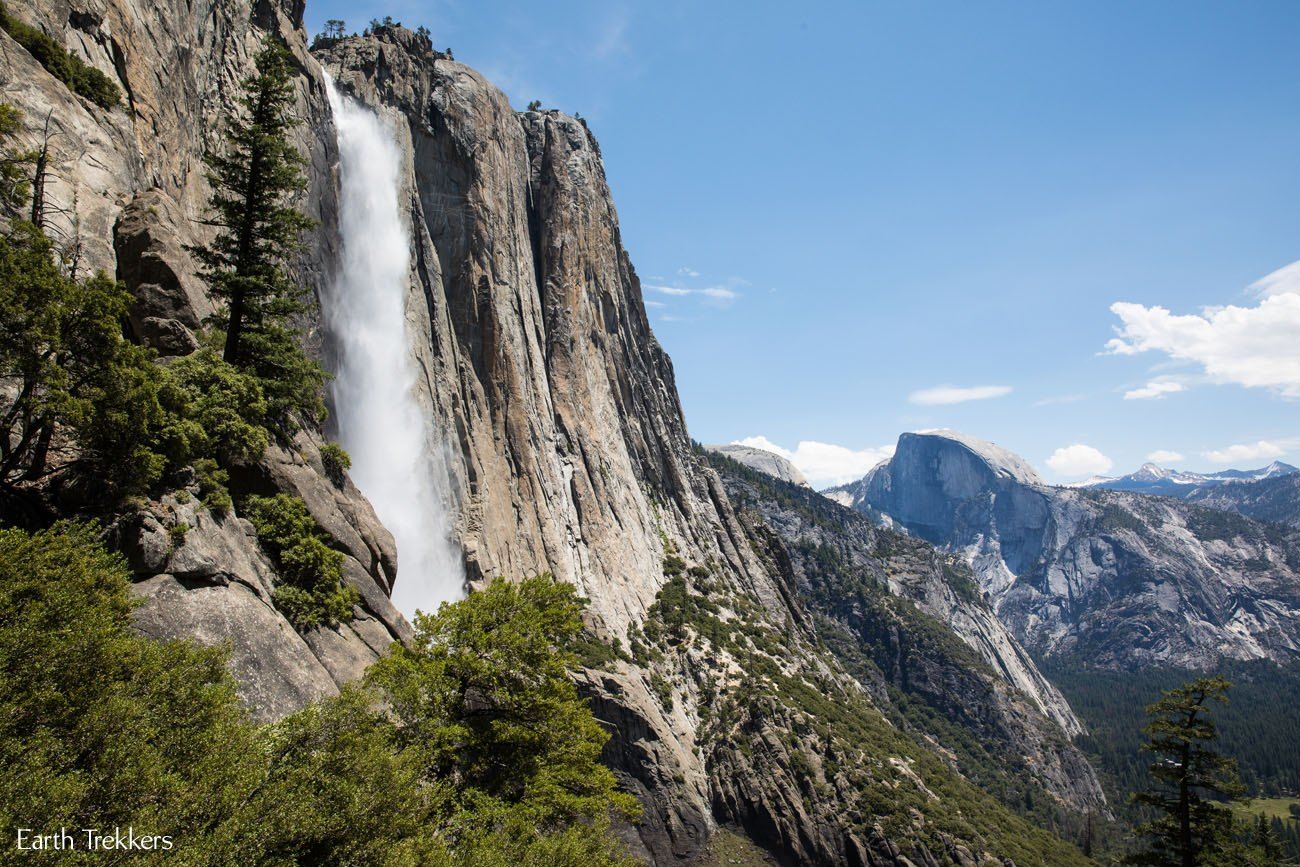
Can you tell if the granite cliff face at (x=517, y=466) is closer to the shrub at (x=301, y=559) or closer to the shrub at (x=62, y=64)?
the shrub at (x=301, y=559)

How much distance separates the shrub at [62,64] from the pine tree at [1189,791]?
4387 centimetres

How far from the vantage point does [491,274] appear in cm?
6662

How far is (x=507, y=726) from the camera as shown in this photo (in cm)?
1872

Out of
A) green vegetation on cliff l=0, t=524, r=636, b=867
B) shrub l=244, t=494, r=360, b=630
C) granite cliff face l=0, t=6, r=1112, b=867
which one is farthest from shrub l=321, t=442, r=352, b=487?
green vegetation on cliff l=0, t=524, r=636, b=867

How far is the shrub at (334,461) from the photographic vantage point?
26688 mm

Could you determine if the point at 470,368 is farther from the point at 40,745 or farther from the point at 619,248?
the point at 40,745

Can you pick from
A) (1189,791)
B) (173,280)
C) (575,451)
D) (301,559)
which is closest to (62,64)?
(173,280)

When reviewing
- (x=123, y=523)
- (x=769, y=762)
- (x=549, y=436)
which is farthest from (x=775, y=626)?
(x=123, y=523)

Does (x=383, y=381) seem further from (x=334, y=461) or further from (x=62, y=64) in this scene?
(x=62, y=64)

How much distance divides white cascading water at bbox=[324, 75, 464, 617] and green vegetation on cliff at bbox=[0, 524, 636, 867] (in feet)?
91.2

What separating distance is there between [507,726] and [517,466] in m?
46.6

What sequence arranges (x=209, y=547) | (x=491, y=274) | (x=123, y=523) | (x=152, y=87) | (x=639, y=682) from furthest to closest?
1. (x=491, y=274)
2. (x=639, y=682)
3. (x=152, y=87)
4. (x=209, y=547)
5. (x=123, y=523)

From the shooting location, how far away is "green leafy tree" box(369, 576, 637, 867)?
54.2ft

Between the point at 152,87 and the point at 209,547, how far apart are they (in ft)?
78.7
